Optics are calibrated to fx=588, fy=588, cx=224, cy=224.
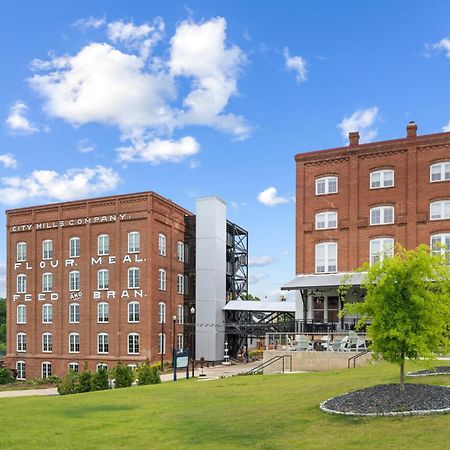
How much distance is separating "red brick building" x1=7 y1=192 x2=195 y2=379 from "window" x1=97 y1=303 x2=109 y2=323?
0.09m

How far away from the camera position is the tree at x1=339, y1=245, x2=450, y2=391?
15.9 m

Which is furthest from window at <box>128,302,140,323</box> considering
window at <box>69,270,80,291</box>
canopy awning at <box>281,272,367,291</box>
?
canopy awning at <box>281,272,367,291</box>

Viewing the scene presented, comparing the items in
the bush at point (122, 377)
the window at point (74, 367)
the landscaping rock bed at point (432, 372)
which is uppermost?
the landscaping rock bed at point (432, 372)

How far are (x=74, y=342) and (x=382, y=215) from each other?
30175mm

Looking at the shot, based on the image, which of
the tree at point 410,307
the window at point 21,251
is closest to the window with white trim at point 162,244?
the window at point 21,251

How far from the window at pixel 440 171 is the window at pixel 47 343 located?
36.9m

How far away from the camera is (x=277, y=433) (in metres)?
14.1

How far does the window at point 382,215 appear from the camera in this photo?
136 ft

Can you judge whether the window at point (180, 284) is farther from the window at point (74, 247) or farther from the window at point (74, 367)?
the window at point (74, 367)

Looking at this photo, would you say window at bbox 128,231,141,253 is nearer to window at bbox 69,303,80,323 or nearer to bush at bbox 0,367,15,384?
window at bbox 69,303,80,323

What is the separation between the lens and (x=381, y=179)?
41.8 metres

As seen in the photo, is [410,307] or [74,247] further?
[74,247]

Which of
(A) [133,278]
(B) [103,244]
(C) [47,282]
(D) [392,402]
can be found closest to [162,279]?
(A) [133,278]

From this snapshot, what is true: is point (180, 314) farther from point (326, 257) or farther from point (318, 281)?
point (318, 281)
